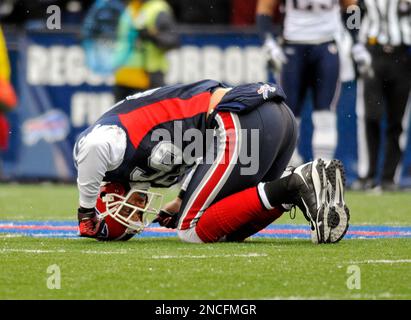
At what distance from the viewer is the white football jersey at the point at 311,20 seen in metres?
9.50

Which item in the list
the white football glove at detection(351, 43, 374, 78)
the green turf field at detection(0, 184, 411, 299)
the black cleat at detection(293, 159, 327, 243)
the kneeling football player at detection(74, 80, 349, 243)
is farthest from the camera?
the white football glove at detection(351, 43, 374, 78)

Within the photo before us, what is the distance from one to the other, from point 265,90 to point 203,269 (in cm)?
142

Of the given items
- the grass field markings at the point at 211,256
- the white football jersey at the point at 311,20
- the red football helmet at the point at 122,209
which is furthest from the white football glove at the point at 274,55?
the grass field markings at the point at 211,256

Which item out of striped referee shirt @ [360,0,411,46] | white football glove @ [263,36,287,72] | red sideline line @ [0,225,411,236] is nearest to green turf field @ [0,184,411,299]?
red sideline line @ [0,225,411,236]

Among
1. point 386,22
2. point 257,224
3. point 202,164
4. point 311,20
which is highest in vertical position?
point 311,20

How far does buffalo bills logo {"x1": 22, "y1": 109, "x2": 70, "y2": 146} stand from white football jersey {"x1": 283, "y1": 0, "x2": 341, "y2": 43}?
3315 millimetres

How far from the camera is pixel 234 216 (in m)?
5.71

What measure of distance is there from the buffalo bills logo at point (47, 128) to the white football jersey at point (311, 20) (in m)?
3.31

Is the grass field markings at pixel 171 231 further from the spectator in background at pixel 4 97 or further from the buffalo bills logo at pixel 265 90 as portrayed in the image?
the spectator in background at pixel 4 97

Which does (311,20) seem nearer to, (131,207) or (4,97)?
(4,97)

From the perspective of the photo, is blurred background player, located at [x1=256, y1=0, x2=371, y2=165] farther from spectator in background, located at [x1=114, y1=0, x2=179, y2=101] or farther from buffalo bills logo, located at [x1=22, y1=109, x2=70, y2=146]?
buffalo bills logo, located at [x1=22, y1=109, x2=70, y2=146]

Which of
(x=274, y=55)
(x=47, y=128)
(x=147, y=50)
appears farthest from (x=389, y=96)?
(x=47, y=128)

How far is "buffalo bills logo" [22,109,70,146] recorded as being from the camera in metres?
11.8
